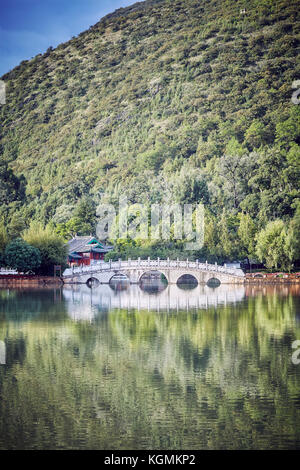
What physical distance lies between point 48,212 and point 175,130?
3772 cm

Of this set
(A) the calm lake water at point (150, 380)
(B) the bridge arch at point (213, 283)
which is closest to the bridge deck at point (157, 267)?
(B) the bridge arch at point (213, 283)

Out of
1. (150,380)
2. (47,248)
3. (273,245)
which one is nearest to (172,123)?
(273,245)

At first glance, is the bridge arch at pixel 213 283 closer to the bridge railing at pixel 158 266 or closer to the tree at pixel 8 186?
the bridge railing at pixel 158 266

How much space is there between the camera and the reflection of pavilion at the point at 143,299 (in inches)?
1292

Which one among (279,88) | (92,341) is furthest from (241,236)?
(279,88)

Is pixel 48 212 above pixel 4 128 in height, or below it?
below

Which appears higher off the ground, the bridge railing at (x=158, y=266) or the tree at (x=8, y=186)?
the tree at (x=8, y=186)

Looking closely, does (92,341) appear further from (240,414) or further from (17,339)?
(240,414)

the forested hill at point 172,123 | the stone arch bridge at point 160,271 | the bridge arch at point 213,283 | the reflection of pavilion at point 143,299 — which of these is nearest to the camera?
the reflection of pavilion at point 143,299

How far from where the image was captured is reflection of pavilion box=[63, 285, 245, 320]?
108ft

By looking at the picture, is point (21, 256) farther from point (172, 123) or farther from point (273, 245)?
point (172, 123)

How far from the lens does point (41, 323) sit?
26.5m

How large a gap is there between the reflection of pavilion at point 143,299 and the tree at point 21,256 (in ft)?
10.2

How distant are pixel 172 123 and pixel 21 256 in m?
78.2
